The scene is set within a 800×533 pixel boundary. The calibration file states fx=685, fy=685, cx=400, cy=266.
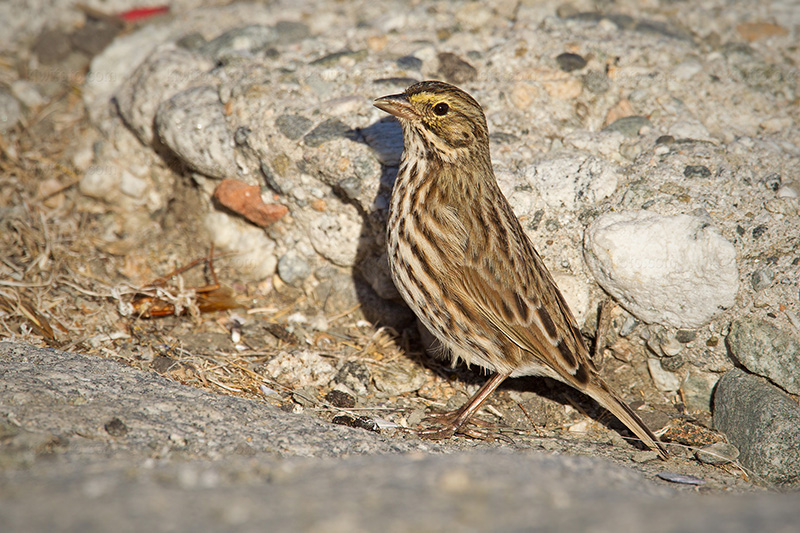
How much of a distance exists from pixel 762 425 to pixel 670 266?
98 cm

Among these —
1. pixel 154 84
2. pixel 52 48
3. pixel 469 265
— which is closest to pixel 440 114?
pixel 469 265

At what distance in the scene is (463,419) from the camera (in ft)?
12.9

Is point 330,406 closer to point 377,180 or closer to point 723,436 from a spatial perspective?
point 377,180

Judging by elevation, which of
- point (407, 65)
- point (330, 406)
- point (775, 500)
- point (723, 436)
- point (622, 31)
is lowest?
point (330, 406)

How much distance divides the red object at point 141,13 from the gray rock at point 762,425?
231 inches

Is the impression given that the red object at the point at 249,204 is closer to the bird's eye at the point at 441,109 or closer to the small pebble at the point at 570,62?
the bird's eye at the point at 441,109

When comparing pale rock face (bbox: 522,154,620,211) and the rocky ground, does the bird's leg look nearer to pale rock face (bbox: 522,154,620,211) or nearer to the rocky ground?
the rocky ground

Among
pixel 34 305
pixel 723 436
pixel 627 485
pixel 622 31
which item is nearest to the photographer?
pixel 627 485

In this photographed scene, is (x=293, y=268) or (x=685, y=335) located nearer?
(x=685, y=335)

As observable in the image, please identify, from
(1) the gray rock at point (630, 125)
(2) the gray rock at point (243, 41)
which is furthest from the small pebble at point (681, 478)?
(2) the gray rock at point (243, 41)

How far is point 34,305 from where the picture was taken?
14.1ft

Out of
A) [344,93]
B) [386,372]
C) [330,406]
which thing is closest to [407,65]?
[344,93]

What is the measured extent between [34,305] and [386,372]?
224cm

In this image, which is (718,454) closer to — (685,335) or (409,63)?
(685,335)
